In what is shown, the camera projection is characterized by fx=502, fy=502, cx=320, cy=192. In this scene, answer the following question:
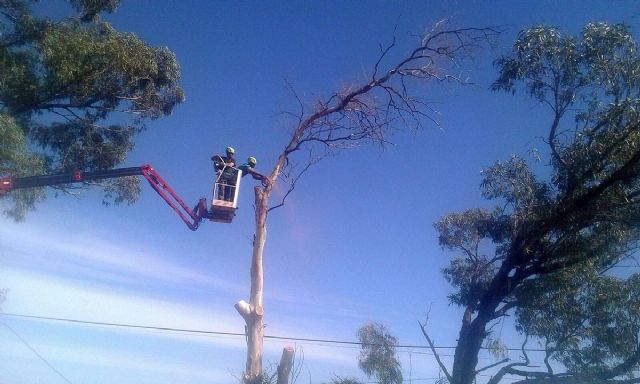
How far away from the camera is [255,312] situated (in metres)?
8.55

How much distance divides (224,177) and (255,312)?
94.0 inches

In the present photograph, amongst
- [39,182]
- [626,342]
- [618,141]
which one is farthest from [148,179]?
[626,342]

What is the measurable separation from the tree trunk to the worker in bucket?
90 centimetres

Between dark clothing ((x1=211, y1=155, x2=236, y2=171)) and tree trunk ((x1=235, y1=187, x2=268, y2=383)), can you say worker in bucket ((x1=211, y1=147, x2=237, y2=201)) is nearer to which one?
dark clothing ((x1=211, y1=155, x2=236, y2=171))

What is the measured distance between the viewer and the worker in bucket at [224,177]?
8742 mm

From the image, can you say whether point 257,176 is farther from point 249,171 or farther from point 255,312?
point 255,312

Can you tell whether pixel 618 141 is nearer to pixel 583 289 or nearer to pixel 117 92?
pixel 583 289

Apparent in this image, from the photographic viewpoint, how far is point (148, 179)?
10.3 meters

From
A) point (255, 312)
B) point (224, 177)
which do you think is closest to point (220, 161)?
point (224, 177)

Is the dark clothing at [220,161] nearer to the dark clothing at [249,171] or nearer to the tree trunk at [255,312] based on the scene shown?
the dark clothing at [249,171]

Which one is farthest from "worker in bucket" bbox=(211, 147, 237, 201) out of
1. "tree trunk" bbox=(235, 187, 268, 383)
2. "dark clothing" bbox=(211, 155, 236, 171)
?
"tree trunk" bbox=(235, 187, 268, 383)

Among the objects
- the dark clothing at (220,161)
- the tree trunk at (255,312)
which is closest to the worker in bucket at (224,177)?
the dark clothing at (220,161)

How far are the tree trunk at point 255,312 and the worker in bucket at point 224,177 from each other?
0.90 metres

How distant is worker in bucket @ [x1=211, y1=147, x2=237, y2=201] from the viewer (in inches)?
344
